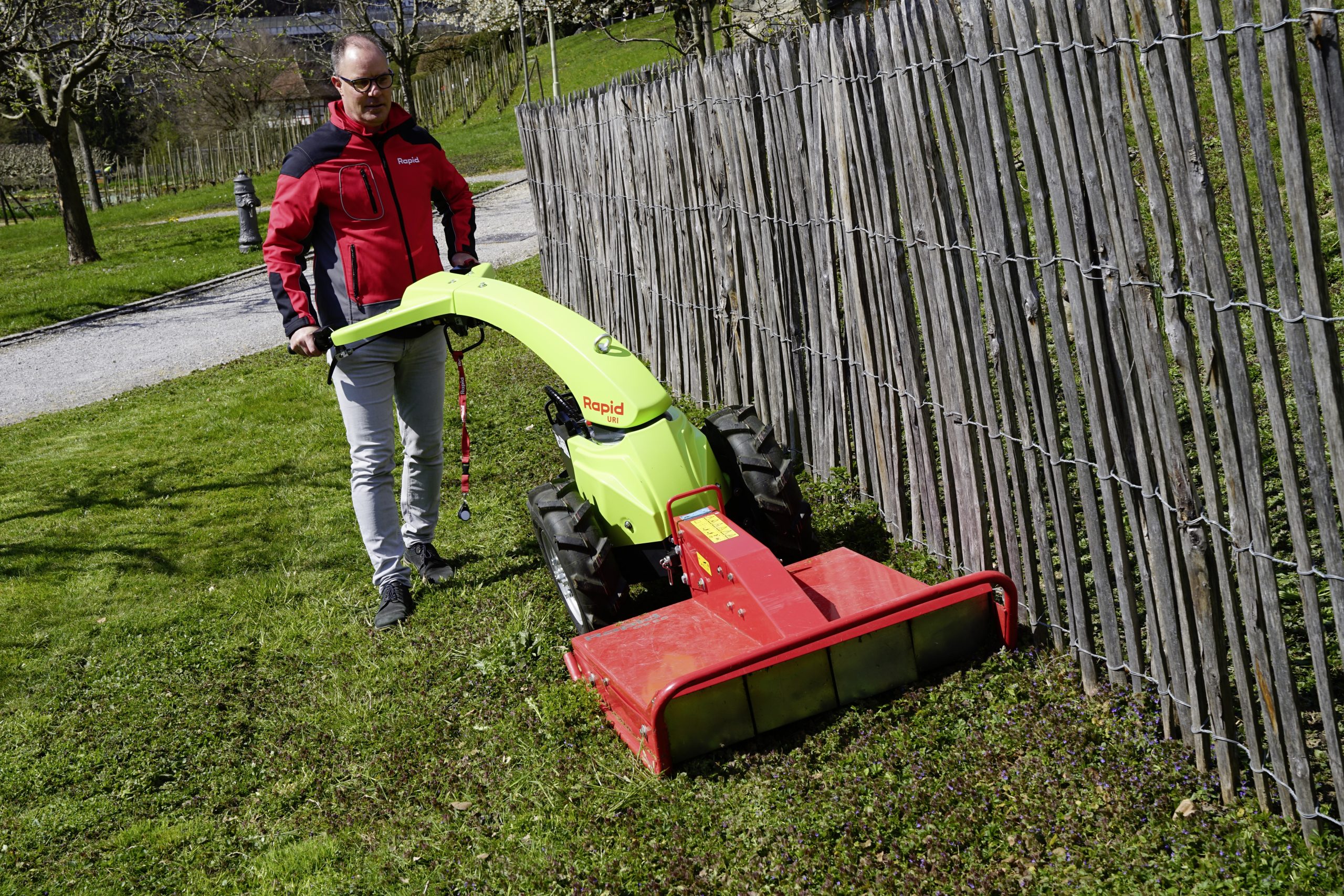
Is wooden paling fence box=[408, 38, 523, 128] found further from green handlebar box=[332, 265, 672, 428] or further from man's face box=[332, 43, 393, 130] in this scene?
green handlebar box=[332, 265, 672, 428]

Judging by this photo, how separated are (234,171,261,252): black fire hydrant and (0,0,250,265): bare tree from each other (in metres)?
1.98

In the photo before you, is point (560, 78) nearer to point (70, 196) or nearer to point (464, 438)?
point (70, 196)

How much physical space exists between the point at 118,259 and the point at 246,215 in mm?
2240

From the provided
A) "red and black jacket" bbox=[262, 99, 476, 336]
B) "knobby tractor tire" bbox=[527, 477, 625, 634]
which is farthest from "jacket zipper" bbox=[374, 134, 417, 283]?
"knobby tractor tire" bbox=[527, 477, 625, 634]

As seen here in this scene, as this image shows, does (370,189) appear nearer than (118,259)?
Yes

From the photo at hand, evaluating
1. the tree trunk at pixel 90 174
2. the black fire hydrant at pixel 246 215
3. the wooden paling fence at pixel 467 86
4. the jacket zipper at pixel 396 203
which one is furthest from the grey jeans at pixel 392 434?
the wooden paling fence at pixel 467 86

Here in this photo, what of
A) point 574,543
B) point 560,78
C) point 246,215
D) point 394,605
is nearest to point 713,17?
point 246,215

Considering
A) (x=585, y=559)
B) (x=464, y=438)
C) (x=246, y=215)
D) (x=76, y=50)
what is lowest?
(x=585, y=559)

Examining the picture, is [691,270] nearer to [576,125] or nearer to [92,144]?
[576,125]

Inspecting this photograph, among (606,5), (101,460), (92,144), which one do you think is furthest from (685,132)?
(92,144)

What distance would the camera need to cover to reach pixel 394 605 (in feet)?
16.1

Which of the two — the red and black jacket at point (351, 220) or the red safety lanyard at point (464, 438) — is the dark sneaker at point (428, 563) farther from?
the red and black jacket at point (351, 220)

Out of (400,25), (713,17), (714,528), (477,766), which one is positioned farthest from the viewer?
(400,25)

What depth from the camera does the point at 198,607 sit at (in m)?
5.40
